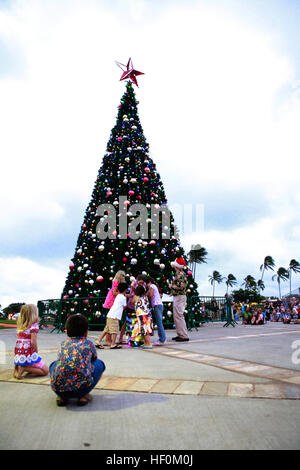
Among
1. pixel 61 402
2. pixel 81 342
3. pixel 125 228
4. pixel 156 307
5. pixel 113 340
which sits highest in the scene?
pixel 125 228

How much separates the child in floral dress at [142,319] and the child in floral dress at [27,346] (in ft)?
9.07

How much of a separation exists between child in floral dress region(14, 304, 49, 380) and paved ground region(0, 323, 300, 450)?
17cm

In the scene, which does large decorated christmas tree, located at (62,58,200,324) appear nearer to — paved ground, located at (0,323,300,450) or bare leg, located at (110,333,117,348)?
bare leg, located at (110,333,117,348)

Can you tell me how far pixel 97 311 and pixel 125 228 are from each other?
305cm

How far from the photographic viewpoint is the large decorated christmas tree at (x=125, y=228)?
11281 millimetres

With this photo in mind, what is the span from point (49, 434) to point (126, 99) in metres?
14.1

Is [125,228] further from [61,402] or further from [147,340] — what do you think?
[61,402]

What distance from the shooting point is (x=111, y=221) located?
11.8 m

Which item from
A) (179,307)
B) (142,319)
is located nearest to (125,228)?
(179,307)

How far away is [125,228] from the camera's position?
38.0 feet

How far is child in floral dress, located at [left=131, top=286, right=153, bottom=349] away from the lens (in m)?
6.66

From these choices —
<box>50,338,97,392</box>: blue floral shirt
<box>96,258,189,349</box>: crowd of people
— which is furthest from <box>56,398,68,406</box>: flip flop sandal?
<box>96,258,189,349</box>: crowd of people

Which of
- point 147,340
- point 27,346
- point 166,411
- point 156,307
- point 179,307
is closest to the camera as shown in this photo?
point 166,411
